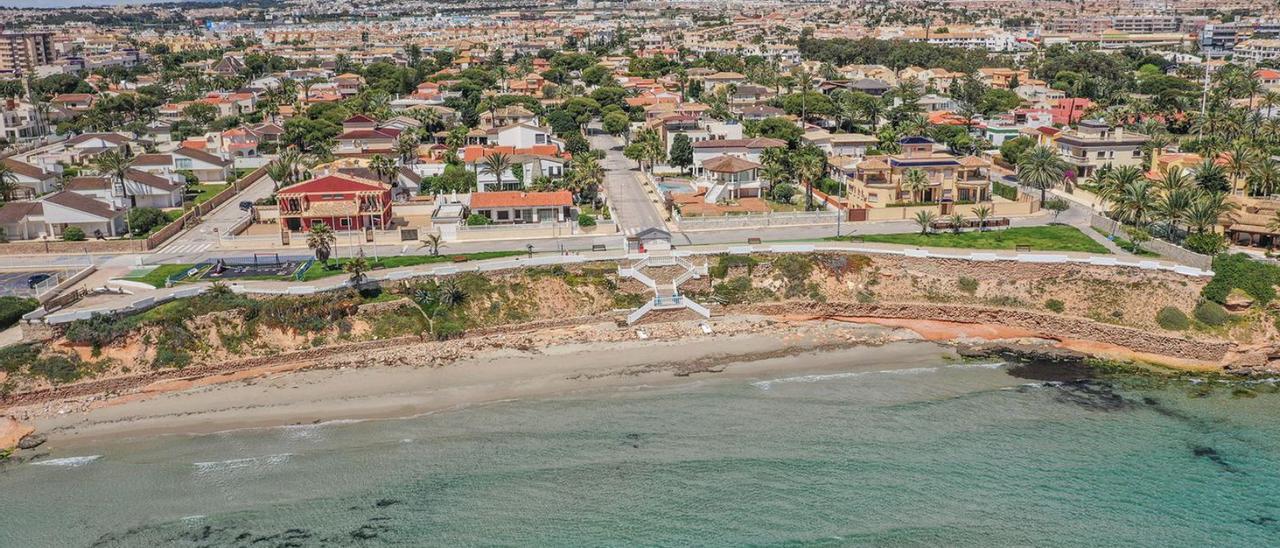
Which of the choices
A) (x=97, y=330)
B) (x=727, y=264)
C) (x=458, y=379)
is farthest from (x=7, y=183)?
(x=727, y=264)

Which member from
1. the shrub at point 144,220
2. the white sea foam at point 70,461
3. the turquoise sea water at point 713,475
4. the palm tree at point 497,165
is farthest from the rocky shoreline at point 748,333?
the palm tree at point 497,165

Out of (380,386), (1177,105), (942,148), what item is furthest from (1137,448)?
(1177,105)

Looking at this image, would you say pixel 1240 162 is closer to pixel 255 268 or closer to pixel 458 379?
pixel 458 379

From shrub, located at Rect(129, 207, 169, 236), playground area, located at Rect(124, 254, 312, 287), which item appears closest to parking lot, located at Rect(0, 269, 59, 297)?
playground area, located at Rect(124, 254, 312, 287)

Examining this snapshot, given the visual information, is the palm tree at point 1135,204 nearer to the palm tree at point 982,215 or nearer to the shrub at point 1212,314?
the palm tree at point 982,215

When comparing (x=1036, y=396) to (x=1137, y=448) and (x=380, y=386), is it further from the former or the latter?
(x=380, y=386)

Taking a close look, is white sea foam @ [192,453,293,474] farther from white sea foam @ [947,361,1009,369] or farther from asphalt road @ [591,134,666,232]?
asphalt road @ [591,134,666,232]
